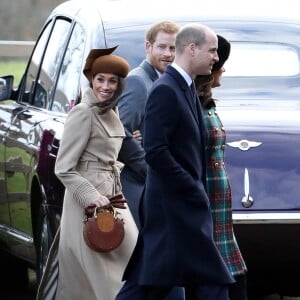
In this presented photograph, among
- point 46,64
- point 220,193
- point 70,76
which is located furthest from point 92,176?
point 46,64

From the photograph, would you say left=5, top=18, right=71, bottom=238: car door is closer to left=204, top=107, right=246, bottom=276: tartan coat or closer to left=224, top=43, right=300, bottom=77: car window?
left=224, top=43, right=300, bottom=77: car window

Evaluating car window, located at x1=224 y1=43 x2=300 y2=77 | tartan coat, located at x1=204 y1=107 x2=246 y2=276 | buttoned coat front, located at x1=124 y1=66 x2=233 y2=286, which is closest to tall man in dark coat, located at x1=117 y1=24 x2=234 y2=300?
buttoned coat front, located at x1=124 y1=66 x2=233 y2=286

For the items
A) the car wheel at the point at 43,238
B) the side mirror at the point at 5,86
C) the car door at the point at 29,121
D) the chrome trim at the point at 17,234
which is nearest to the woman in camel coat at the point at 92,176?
the car wheel at the point at 43,238

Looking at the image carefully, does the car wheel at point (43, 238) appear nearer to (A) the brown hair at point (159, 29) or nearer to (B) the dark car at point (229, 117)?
(B) the dark car at point (229, 117)

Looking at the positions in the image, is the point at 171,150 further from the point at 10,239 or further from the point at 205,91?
the point at 10,239

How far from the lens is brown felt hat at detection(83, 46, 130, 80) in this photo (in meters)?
7.46

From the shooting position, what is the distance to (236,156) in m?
7.66

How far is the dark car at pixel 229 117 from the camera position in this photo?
7.63 metres

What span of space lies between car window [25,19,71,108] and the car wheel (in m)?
1.04

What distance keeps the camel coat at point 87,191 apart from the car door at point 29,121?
1.23 m

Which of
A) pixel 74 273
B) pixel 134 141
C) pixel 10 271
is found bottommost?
pixel 10 271

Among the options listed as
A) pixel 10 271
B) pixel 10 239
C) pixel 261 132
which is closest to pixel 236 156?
pixel 261 132

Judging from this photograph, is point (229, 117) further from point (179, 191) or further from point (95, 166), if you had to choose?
point (179, 191)

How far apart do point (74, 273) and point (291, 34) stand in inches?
91.8
